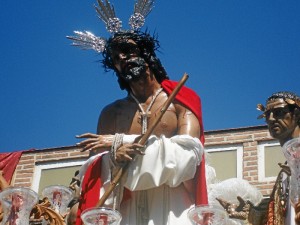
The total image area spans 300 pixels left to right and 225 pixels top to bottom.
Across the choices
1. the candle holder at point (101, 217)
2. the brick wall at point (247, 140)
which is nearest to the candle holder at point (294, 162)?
the candle holder at point (101, 217)

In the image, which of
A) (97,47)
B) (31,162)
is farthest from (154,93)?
(31,162)

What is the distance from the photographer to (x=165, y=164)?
6.13 metres

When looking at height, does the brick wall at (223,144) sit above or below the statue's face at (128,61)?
above

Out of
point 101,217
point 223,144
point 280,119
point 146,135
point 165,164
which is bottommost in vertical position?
point 101,217

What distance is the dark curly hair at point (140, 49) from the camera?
6883mm

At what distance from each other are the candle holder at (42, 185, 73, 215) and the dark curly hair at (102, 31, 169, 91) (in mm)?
923

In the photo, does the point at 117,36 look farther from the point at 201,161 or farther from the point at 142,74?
the point at 201,161

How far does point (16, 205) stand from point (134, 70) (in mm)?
1344

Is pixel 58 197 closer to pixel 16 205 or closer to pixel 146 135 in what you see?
pixel 16 205

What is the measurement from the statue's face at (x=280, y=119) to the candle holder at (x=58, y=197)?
1.38 m

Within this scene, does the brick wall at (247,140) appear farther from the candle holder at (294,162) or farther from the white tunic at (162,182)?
the candle holder at (294,162)

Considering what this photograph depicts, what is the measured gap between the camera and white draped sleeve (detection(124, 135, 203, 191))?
614cm

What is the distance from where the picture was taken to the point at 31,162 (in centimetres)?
1072

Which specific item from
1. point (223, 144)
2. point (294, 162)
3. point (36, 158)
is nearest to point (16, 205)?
point (294, 162)
